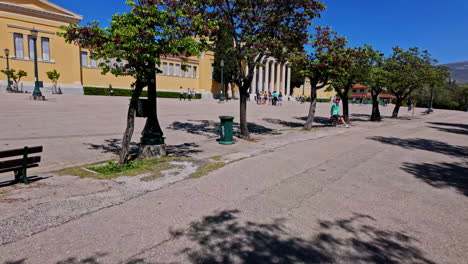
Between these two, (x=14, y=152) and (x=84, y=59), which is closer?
(x=14, y=152)

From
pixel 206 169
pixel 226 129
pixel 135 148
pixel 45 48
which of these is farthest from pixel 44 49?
pixel 206 169

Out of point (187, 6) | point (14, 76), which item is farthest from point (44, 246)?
point (14, 76)

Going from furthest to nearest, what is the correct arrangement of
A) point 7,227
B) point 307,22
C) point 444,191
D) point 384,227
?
1. point 307,22
2. point 444,191
3. point 384,227
4. point 7,227

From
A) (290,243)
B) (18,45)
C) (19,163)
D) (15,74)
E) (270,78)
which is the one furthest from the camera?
(270,78)

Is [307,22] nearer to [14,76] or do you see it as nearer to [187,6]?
[187,6]

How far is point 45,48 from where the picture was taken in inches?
1473

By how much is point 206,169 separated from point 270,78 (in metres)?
61.8

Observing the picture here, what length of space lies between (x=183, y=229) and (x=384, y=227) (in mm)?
2798

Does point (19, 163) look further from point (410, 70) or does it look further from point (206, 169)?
point (410, 70)

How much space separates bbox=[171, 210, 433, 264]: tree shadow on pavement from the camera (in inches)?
124

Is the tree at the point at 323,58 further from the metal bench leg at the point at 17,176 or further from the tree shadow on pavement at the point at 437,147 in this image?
the metal bench leg at the point at 17,176

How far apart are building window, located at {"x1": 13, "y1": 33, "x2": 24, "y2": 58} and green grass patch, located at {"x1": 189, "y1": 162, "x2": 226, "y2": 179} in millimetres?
40191

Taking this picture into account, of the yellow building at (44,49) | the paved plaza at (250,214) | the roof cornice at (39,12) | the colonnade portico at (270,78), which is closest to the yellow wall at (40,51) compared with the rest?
the yellow building at (44,49)

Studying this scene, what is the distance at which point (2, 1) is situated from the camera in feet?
112
